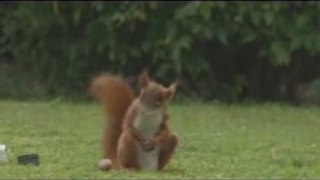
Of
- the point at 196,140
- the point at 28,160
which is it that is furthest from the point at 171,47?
the point at 28,160

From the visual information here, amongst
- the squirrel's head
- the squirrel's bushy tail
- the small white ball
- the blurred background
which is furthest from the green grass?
the blurred background

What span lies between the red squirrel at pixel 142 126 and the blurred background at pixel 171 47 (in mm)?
5634

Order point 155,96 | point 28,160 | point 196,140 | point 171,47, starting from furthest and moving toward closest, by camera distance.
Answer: point 171,47 < point 196,140 < point 28,160 < point 155,96

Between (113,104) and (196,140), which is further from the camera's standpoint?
(196,140)

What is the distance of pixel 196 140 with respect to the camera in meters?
9.59

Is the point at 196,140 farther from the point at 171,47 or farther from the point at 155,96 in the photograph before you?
the point at 171,47

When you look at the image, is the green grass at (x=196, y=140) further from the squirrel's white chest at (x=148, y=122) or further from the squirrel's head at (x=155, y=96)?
the squirrel's head at (x=155, y=96)

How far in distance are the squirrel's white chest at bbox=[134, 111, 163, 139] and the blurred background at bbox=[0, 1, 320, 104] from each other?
5.92 meters

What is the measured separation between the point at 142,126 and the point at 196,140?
2.52 metres

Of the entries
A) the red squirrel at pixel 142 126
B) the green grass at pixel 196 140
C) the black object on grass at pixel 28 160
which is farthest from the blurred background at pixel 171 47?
the red squirrel at pixel 142 126

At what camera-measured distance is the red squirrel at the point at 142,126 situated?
7.09 meters

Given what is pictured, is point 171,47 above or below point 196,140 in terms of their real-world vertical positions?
below

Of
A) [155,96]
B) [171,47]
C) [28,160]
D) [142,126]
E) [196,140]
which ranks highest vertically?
[155,96]

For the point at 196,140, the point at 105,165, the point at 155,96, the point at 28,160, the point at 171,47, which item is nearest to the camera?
the point at 155,96
